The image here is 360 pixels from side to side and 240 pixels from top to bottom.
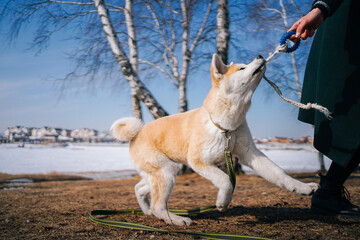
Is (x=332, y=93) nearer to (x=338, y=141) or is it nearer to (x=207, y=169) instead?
(x=338, y=141)

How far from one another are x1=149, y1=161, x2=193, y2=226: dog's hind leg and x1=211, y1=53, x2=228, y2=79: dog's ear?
0.99m

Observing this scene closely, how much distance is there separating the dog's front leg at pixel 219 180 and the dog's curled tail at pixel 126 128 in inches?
33.3

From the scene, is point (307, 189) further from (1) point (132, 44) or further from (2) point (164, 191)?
(1) point (132, 44)

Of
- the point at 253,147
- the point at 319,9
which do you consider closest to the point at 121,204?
the point at 253,147

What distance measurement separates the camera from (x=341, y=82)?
2064 millimetres

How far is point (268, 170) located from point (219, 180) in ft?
1.46

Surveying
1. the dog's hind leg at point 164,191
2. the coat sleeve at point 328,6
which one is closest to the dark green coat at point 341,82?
the coat sleeve at point 328,6

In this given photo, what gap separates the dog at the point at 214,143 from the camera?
2.26 m

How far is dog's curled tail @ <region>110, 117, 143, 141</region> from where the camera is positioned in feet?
9.56

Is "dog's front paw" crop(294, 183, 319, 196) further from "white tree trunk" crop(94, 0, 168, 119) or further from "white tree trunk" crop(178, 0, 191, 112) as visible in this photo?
"white tree trunk" crop(178, 0, 191, 112)

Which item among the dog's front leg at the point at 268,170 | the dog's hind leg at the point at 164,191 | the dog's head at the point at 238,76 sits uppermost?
the dog's head at the point at 238,76

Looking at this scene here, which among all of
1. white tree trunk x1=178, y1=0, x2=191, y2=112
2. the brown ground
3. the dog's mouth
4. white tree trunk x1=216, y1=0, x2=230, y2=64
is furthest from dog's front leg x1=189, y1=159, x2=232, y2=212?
white tree trunk x1=178, y1=0, x2=191, y2=112

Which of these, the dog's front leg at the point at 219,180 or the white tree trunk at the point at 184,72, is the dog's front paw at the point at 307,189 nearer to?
the dog's front leg at the point at 219,180

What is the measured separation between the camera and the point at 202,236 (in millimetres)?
2096
